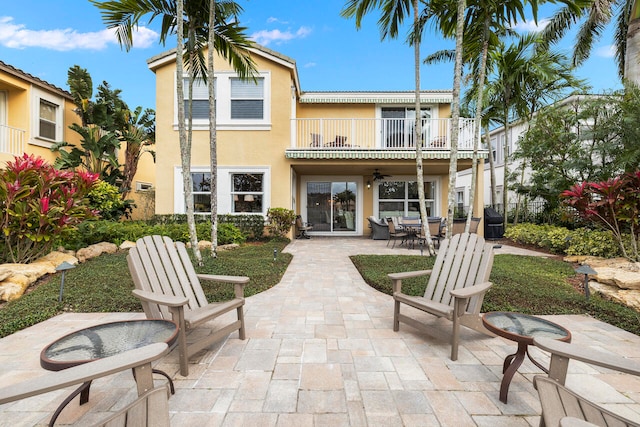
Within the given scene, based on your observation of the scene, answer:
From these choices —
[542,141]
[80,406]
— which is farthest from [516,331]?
[542,141]

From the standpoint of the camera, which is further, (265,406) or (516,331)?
(516,331)

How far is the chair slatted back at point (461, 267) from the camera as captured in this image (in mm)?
3028

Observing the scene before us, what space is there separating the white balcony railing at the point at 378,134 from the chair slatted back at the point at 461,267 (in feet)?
→ 27.1

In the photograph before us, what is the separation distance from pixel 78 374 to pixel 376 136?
12304 millimetres

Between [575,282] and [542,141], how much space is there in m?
6.82

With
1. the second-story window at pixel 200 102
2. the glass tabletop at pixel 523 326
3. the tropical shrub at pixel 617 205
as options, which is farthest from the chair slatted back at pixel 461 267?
the second-story window at pixel 200 102

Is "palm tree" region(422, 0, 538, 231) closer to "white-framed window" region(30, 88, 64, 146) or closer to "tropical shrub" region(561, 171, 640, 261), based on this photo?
"tropical shrub" region(561, 171, 640, 261)

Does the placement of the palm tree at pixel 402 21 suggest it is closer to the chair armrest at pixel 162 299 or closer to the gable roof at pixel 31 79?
the chair armrest at pixel 162 299

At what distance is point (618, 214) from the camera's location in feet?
20.5

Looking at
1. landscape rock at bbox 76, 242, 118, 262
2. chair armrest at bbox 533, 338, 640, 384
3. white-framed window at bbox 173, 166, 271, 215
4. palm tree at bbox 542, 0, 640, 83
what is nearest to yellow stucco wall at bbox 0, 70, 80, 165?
white-framed window at bbox 173, 166, 271, 215

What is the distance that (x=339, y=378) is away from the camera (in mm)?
2486

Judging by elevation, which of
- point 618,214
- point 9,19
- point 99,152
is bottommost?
point 618,214

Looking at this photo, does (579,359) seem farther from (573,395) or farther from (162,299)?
(162,299)

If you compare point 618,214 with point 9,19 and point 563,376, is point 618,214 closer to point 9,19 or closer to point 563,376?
point 563,376
